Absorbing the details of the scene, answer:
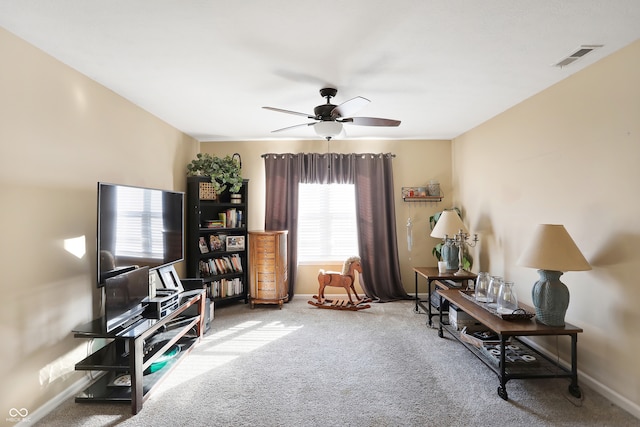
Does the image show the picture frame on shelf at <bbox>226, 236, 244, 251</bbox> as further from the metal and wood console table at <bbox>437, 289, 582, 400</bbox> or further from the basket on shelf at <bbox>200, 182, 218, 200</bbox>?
the metal and wood console table at <bbox>437, 289, 582, 400</bbox>

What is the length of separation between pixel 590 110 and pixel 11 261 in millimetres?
4087

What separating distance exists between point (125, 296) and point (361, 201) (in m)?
3.22

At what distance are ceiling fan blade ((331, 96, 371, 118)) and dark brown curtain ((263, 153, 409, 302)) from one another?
1935mm

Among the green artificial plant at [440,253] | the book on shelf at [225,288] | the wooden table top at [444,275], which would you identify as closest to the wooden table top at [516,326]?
the wooden table top at [444,275]

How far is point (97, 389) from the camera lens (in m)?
2.30

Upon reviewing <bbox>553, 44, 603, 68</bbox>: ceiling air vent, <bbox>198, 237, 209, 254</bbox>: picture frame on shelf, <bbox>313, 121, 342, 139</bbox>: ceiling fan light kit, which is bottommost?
<bbox>198, 237, 209, 254</bbox>: picture frame on shelf

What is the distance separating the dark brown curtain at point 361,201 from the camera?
459 centimetres

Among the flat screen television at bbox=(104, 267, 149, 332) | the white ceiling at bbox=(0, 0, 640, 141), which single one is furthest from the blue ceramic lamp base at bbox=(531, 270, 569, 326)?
the flat screen television at bbox=(104, 267, 149, 332)

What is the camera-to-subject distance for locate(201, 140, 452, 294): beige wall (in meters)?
4.72

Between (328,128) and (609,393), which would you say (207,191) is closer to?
(328,128)

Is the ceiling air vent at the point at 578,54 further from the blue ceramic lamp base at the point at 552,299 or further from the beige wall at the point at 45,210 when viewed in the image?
the beige wall at the point at 45,210

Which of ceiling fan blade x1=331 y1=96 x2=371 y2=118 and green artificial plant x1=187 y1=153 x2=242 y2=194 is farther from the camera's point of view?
green artificial plant x1=187 y1=153 x2=242 y2=194

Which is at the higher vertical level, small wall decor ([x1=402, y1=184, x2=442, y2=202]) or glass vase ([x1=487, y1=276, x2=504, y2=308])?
small wall decor ([x1=402, y1=184, x2=442, y2=202])

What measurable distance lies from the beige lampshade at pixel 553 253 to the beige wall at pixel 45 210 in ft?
11.1
